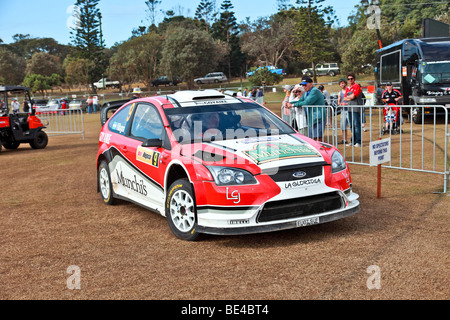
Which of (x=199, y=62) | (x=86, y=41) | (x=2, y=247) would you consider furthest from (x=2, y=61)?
(x=2, y=247)

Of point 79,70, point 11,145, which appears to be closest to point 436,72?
point 11,145

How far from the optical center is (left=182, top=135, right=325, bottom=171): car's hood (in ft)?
17.9

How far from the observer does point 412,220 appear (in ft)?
20.8

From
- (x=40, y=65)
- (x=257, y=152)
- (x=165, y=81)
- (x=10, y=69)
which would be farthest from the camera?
(x=10, y=69)

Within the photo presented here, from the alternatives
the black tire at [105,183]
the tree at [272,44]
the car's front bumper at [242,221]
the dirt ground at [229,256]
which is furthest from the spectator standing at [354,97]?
the tree at [272,44]

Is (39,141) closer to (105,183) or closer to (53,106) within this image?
(105,183)

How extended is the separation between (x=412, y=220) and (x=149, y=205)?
10.9ft

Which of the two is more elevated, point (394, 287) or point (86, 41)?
point (86, 41)

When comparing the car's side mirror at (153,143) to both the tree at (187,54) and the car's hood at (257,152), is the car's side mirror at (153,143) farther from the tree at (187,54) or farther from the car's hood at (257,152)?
the tree at (187,54)

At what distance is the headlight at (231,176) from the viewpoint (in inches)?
210

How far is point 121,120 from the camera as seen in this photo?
7.62 m

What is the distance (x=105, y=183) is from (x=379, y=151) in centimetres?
422

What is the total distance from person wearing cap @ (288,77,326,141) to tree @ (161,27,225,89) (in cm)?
5365
